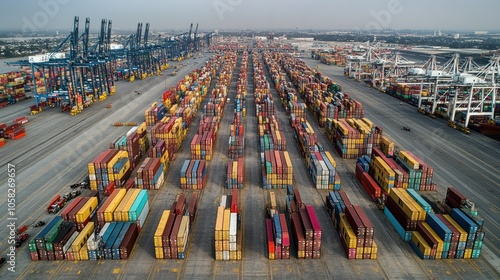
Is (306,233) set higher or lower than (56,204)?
higher

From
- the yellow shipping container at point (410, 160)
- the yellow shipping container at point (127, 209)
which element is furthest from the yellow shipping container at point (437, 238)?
the yellow shipping container at point (127, 209)

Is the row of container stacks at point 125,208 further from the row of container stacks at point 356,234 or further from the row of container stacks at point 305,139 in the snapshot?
the row of container stacks at point 305,139

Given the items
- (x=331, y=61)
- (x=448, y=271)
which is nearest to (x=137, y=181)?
(x=448, y=271)

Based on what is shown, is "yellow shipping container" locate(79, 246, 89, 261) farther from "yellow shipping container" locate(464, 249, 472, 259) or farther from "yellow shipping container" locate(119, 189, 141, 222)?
"yellow shipping container" locate(464, 249, 472, 259)

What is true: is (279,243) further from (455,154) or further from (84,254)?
(455,154)

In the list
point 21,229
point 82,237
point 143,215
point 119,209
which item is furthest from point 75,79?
point 82,237

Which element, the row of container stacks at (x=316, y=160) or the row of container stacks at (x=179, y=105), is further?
the row of container stacks at (x=179, y=105)
